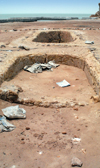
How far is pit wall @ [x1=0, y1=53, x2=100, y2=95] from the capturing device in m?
4.13

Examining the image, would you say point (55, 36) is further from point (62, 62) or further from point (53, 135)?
point (53, 135)

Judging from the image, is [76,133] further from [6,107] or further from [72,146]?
[6,107]

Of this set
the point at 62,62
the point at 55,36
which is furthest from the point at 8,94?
the point at 55,36

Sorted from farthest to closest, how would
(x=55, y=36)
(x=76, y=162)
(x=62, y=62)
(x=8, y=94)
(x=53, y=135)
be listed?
(x=55, y=36) → (x=62, y=62) → (x=8, y=94) → (x=53, y=135) → (x=76, y=162)

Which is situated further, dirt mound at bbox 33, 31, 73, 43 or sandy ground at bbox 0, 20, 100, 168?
dirt mound at bbox 33, 31, 73, 43

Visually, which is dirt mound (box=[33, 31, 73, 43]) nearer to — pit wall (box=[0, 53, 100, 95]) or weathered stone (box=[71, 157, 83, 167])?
pit wall (box=[0, 53, 100, 95])

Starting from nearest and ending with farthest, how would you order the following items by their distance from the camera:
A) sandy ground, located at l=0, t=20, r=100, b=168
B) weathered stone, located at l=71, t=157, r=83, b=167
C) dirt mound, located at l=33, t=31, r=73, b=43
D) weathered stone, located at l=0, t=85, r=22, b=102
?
1. weathered stone, located at l=71, t=157, r=83, b=167
2. sandy ground, located at l=0, t=20, r=100, b=168
3. weathered stone, located at l=0, t=85, r=22, b=102
4. dirt mound, located at l=33, t=31, r=73, b=43

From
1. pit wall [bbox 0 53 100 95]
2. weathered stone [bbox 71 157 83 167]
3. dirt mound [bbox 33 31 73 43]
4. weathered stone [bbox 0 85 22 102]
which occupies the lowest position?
weathered stone [bbox 71 157 83 167]

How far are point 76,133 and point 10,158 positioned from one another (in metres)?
1.09

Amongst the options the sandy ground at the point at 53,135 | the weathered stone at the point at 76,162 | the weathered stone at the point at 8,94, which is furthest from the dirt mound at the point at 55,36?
the weathered stone at the point at 76,162

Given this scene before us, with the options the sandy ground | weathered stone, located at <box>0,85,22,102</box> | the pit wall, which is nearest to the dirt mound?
the pit wall

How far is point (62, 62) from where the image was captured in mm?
6176

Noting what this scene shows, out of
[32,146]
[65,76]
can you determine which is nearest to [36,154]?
[32,146]

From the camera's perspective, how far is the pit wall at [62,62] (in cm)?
413
